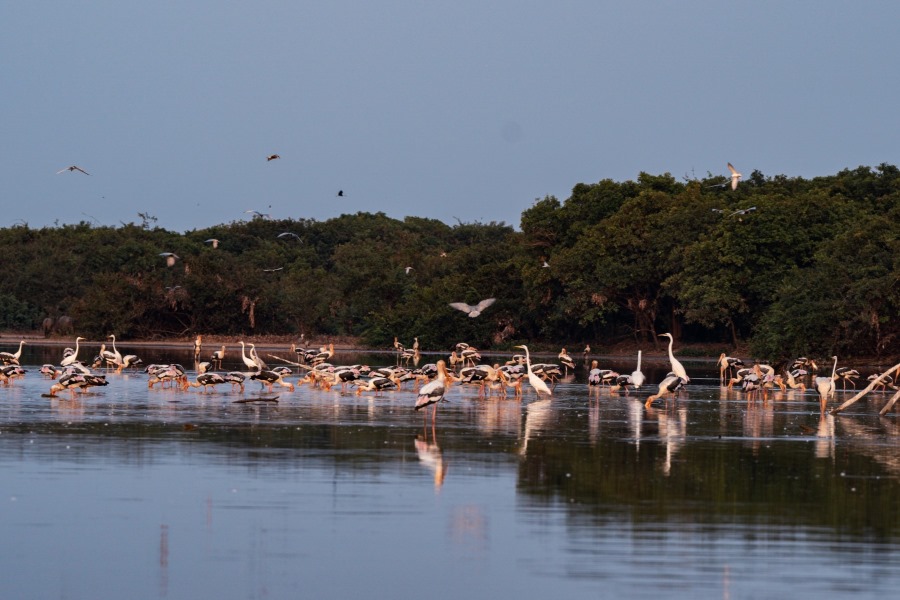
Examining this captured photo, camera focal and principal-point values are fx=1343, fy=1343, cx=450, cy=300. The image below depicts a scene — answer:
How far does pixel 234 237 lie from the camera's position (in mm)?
101562

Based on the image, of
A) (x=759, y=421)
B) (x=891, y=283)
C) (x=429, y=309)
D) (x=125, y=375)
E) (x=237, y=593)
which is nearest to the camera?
(x=237, y=593)

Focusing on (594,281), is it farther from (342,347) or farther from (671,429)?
(671,429)

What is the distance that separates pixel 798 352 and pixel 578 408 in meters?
21.9

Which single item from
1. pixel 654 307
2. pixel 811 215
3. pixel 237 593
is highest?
pixel 811 215

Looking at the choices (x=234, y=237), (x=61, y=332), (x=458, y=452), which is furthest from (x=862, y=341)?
(x=234, y=237)

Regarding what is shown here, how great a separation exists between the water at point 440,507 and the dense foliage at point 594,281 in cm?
2429

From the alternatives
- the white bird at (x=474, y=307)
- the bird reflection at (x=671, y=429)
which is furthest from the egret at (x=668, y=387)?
the white bird at (x=474, y=307)

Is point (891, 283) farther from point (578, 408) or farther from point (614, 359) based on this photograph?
point (578, 408)

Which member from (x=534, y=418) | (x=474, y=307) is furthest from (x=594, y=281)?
(x=534, y=418)

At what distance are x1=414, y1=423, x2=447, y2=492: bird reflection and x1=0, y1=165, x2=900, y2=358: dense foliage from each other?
2781cm

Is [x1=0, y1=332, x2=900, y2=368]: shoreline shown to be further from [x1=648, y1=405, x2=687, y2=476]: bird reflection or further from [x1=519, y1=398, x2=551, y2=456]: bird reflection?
[x1=648, y1=405, x2=687, y2=476]: bird reflection

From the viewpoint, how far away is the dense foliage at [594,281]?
4609 cm

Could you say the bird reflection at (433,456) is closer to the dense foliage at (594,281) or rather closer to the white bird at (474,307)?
the white bird at (474,307)

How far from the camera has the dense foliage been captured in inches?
1815
